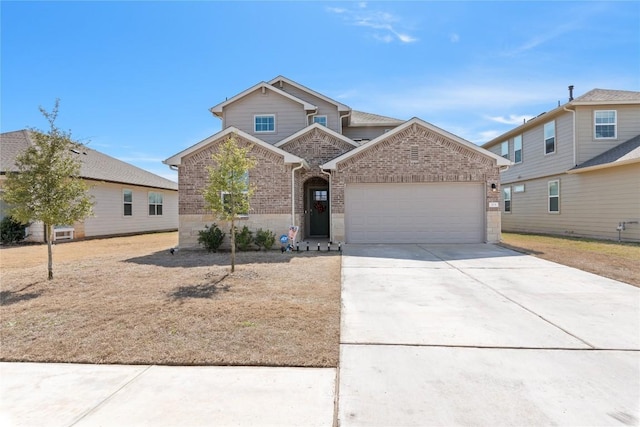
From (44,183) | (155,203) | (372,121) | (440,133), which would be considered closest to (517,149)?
(372,121)

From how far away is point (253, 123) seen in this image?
17641mm

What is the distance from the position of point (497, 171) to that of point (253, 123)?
11413 mm

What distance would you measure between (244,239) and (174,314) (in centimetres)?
699

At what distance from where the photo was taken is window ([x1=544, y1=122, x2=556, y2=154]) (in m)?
18.2

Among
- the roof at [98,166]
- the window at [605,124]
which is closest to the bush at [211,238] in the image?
the roof at [98,166]

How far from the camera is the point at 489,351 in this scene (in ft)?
13.5

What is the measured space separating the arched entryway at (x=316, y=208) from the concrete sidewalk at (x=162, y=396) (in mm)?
12765

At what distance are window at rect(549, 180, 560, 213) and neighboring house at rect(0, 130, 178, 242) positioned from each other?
22521 millimetres

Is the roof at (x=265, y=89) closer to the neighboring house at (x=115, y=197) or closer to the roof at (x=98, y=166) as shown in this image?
the roof at (x=98, y=166)

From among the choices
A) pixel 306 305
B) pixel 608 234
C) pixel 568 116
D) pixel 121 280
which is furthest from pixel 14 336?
pixel 568 116

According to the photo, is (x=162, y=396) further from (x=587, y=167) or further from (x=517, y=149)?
(x=517, y=149)

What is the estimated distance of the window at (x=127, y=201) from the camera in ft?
68.4

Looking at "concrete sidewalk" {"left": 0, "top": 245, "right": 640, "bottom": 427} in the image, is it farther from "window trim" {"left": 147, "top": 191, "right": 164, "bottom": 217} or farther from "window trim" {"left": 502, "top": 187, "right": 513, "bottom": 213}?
"window trim" {"left": 147, "top": 191, "right": 164, "bottom": 217}

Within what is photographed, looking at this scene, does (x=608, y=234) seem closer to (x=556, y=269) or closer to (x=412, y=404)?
(x=556, y=269)
